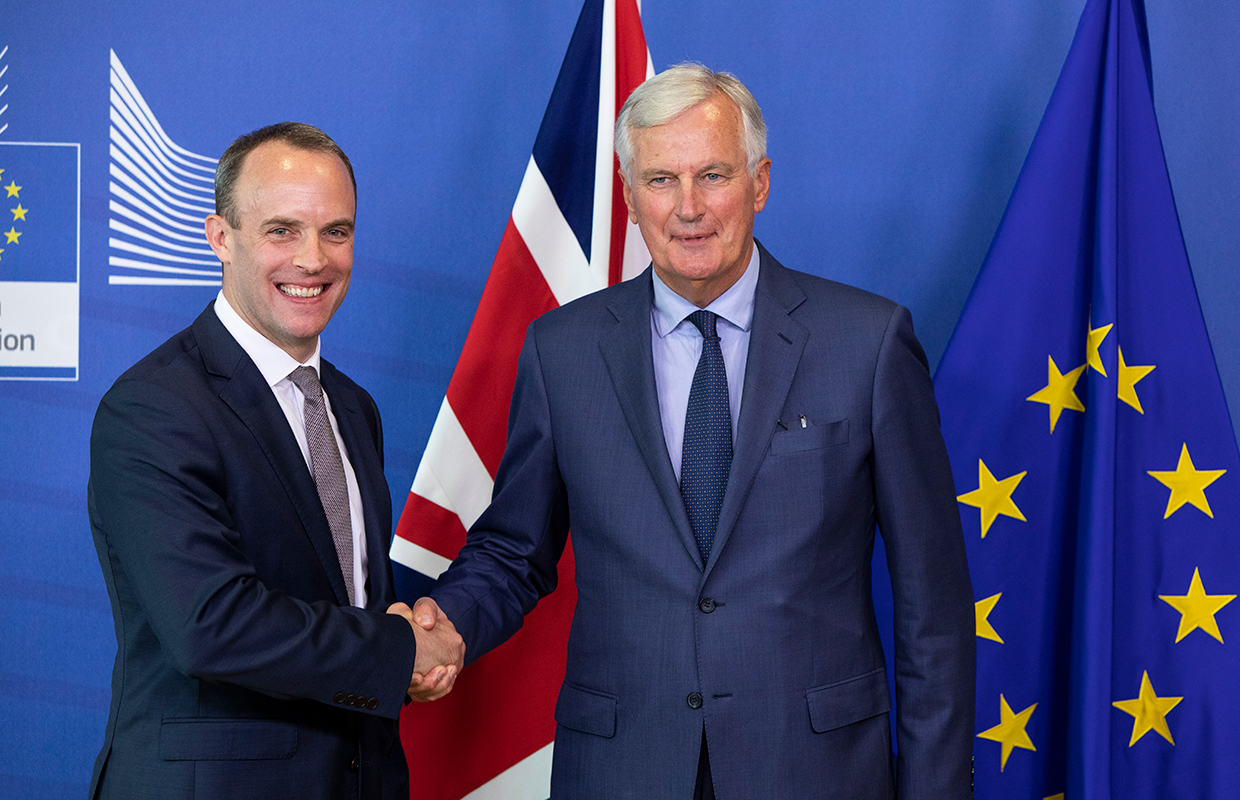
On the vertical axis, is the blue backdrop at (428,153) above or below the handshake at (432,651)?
above

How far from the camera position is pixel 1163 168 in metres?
2.19

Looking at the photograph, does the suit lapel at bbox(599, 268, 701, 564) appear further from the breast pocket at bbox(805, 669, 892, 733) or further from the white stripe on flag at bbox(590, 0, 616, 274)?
the white stripe on flag at bbox(590, 0, 616, 274)

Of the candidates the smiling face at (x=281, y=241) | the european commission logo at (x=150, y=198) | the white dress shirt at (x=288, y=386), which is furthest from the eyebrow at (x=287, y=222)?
the european commission logo at (x=150, y=198)

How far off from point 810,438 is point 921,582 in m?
0.30

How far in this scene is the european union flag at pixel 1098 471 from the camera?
2.11 metres

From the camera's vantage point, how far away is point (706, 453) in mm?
1669

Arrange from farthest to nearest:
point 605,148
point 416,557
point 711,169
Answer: point 605,148 → point 416,557 → point 711,169

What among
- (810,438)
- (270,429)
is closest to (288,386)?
(270,429)

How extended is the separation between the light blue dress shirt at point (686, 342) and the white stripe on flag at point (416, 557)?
759 mm

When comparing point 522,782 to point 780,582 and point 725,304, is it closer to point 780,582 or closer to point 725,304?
point 780,582

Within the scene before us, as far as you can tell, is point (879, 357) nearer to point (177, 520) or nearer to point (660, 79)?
point (660, 79)

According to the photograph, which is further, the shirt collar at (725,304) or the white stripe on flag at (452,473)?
the white stripe on flag at (452,473)

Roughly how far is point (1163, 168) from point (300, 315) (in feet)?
5.84

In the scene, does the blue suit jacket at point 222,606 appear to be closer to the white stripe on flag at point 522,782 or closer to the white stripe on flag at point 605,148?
the white stripe on flag at point 522,782
